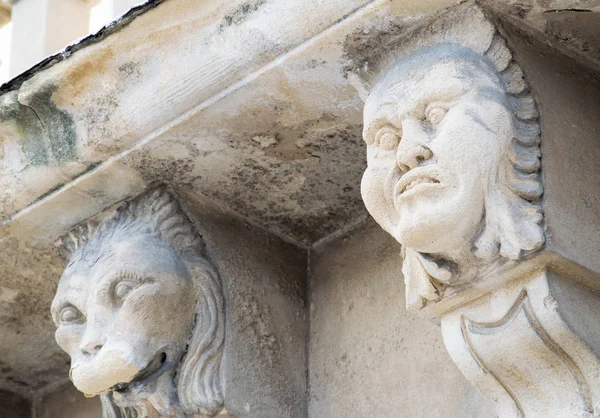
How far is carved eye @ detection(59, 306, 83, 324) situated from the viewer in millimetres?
2582

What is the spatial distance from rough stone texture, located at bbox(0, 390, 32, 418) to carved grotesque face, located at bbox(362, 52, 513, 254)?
1393 millimetres

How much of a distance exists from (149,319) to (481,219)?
2.31 ft

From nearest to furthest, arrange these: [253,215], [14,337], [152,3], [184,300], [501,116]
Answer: [501,116]
[152,3]
[184,300]
[253,215]
[14,337]

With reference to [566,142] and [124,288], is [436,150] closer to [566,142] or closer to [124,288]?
[566,142]

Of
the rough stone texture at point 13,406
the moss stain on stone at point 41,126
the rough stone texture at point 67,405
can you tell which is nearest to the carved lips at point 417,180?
the moss stain on stone at point 41,126

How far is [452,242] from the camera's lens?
2064 millimetres

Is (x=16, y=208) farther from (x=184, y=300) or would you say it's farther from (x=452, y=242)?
(x=452, y=242)

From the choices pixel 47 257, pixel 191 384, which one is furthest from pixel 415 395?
pixel 47 257

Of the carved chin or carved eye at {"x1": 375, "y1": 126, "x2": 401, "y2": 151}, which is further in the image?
the carved chin

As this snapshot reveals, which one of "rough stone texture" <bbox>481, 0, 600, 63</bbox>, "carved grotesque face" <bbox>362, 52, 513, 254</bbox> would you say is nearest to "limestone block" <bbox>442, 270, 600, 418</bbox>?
"carved grotesque face" <bbox>362, 52, 513, 254</bbox>

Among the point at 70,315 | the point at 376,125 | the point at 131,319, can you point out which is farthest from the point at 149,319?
the point at 376,125

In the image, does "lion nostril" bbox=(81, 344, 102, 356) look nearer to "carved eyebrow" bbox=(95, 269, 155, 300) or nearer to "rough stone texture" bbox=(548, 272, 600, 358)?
"carved eyebrow" bbox=(95, 269, 155, 300)

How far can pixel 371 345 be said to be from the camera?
2639 mm

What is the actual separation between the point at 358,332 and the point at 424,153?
0.68 m
